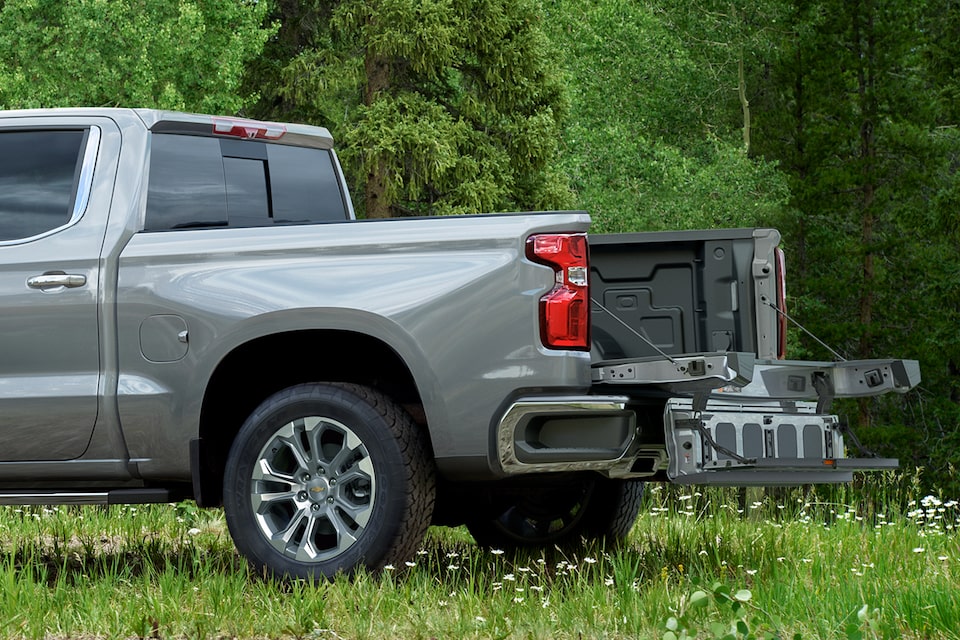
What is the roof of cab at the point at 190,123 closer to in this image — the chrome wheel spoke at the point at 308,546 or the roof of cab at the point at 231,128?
the roof of cab at the point at 231,128

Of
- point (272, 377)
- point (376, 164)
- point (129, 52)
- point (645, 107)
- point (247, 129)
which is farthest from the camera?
point (645, 107)

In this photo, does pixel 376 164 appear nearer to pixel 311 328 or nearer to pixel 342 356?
pixel 342 356

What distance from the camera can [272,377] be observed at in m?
6.27

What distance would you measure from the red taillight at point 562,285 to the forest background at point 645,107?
1806 centimetres

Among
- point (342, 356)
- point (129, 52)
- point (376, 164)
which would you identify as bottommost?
point (342, 356)

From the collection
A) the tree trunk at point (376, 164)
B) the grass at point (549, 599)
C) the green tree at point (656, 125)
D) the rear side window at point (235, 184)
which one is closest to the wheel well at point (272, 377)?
the grass at point (549, 599)

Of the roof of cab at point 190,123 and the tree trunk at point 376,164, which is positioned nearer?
the roof of cab at point 190,123

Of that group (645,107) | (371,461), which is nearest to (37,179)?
(371,461)

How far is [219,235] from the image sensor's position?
19.2ft

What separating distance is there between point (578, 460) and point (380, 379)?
1.08 m

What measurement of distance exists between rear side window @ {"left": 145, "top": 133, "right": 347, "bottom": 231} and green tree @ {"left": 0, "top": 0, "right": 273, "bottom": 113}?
64.5 ft

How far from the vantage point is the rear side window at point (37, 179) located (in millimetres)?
6199

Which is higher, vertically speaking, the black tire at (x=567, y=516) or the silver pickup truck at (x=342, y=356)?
the silver pickup truck at (x=342, y=356)

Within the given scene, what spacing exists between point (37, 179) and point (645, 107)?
32096 mm
